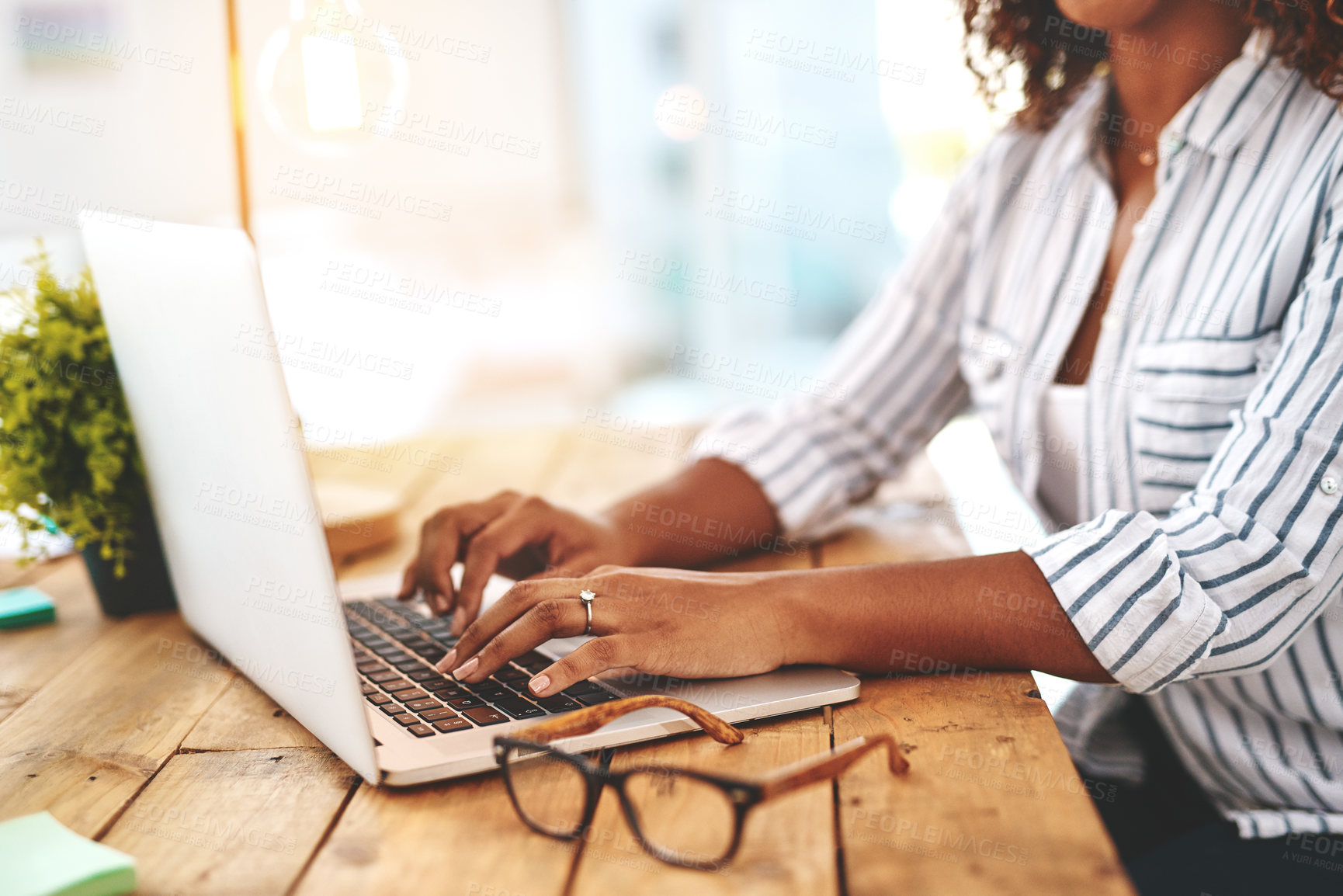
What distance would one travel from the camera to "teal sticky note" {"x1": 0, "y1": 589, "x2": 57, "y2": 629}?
96cm

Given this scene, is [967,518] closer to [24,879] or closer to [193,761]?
[193,761]

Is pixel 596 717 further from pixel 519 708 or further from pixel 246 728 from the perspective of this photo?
pixel 246 728

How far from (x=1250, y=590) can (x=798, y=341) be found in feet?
13.3

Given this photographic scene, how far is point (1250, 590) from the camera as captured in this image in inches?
28.6

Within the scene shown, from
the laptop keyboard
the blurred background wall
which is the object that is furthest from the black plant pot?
the blurred background wall

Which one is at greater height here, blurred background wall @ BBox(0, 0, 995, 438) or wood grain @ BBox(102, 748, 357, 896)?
wood grain @ BBox(102, 748, 357, 896)

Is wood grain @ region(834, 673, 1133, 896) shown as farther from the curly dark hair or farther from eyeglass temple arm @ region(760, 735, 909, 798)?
the curly dark hair

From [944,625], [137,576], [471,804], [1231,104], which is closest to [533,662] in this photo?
[471,804]

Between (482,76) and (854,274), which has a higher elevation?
(482,76)

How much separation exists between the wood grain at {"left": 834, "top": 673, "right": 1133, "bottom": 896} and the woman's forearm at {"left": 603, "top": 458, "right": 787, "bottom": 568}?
33 centimetres

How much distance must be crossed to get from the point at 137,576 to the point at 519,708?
0.50 m

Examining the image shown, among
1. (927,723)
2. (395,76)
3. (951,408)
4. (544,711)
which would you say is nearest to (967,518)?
(951,408)

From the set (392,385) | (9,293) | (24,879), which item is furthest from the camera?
(392,385)

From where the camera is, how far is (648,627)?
71 centimetres
